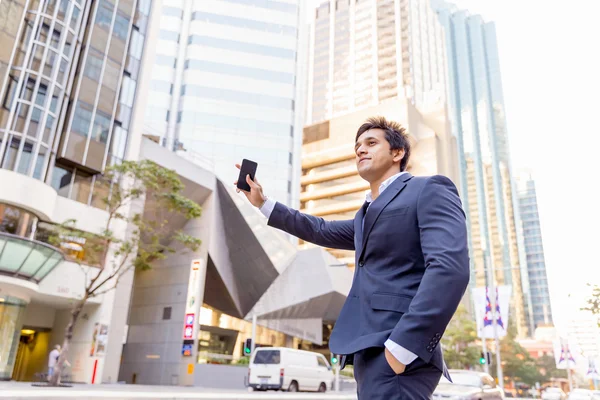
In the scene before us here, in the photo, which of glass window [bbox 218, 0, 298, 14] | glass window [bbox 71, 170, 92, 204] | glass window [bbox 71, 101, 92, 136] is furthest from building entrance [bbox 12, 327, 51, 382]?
glass window [bbox 218, 0, 298, 14]

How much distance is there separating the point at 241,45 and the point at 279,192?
19.4m

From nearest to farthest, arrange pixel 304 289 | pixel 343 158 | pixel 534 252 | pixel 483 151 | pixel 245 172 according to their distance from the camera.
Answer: pixel 245 172 < pixel 304 289 < pixel 343 158 < pixel 483 151 < pixel 534 252

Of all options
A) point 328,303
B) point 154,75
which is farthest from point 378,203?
point 154,75

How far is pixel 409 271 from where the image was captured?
2.11m

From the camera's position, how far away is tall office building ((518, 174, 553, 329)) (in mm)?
136250

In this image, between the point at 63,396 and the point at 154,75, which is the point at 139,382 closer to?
the point at 63,396

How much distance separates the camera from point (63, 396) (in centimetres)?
813

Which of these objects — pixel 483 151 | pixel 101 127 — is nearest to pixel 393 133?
pixel 101 127

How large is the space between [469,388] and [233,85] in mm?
48078

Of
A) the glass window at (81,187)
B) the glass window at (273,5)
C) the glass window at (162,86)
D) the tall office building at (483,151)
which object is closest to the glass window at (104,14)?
the glass window at (81,187)

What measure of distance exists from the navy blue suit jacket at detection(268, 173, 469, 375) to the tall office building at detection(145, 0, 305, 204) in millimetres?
46339

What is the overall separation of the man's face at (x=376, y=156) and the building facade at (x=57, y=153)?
1927 cm

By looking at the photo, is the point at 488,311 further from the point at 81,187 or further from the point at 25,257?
the point at 25,257

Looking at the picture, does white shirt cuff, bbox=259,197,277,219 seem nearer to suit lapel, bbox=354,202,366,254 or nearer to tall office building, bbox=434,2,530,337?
suit lapel, bbox=354,202,366,254
